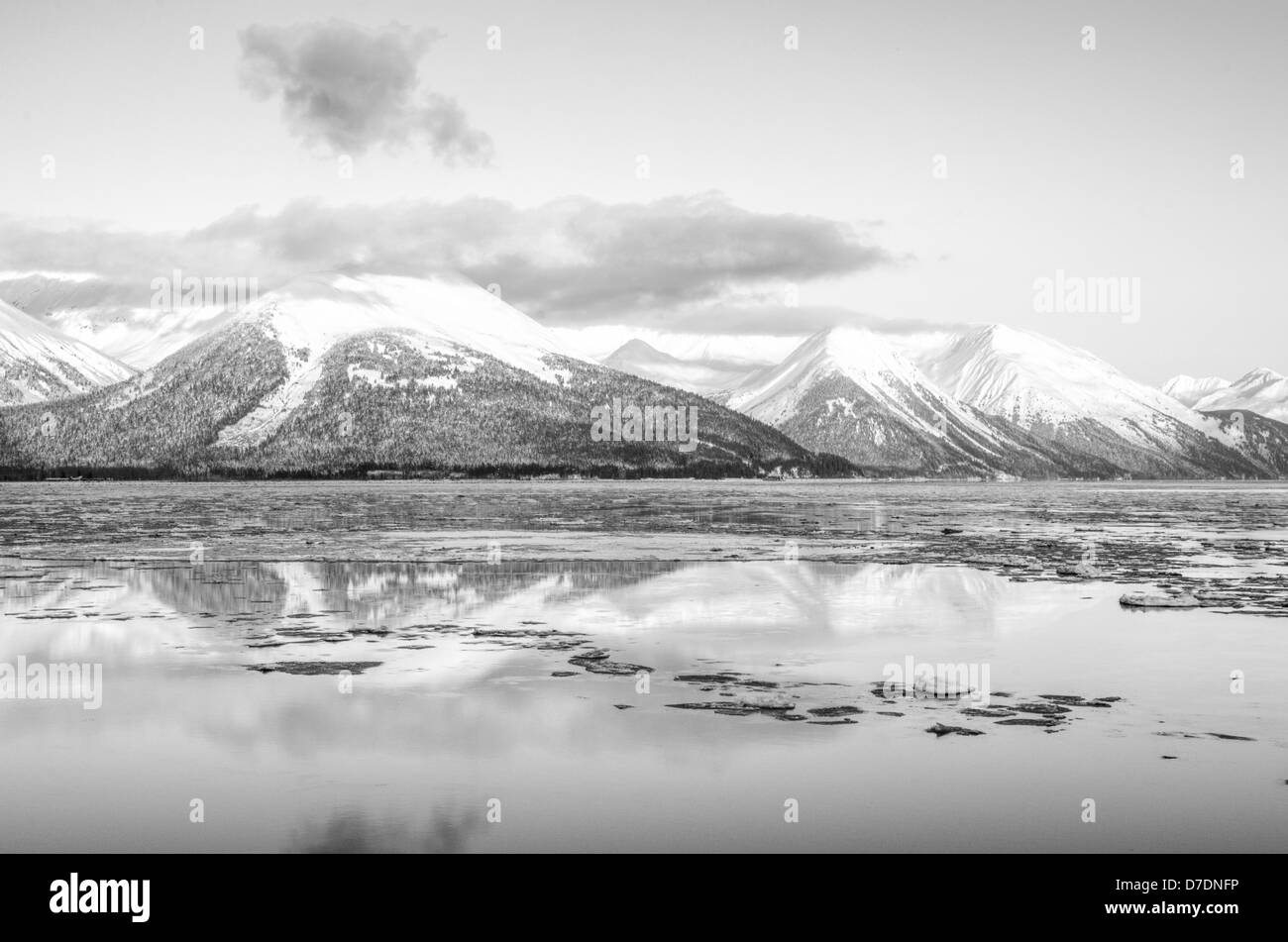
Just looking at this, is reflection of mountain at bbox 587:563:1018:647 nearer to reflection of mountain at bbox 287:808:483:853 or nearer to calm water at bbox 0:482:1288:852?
calm water at bbox 0:482:1288:852

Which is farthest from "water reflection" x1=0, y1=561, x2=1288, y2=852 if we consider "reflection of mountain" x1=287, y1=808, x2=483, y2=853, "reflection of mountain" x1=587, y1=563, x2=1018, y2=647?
"reflection of mountain" x1=587, y1=563, x2=1018, y2=647

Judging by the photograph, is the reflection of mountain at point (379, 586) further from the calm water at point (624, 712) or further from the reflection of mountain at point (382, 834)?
the reflection of mountain at point (382, 834)

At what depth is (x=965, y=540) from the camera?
68.7 m

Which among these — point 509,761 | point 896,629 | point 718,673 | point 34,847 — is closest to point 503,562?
point 896,629

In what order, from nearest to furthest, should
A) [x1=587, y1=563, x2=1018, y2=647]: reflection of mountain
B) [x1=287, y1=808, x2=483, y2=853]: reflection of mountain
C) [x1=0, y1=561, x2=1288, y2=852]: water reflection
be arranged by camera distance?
[x1=287, y1=808, x2=483, y2=853]: reflection of mountain → [x1=0, y1=561, x2=1288, y2=852]: water reflection → [x1=587, y1=563, x2=1018, y2=647]: reflection of mountain

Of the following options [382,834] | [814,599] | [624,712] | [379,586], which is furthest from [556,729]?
[379,586]

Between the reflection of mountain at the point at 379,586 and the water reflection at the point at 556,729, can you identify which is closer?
the water reflection at the point at 556,729

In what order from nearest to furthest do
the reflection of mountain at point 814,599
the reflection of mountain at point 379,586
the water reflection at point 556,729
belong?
1. the water reflection at point 556,729
2. the reflection of mountain at point 814,599
3. the reflection of mountain at point 379,586

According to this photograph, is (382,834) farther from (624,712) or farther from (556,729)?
(624,712)

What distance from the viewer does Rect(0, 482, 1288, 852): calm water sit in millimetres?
15359

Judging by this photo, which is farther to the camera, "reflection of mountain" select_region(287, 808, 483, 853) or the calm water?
the calm water

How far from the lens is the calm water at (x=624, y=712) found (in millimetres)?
15359

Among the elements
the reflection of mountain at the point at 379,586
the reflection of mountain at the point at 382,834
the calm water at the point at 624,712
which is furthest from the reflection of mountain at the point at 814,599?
the reflection of mountain at the point at 382,834
